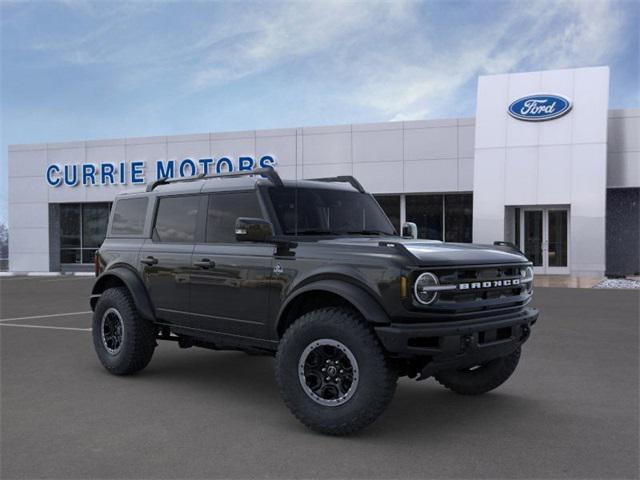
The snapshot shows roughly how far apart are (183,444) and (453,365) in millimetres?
2021

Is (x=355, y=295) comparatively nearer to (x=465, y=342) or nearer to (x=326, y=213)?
(x=465, y=342)

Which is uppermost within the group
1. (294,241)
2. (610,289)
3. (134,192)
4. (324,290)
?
(134,192)

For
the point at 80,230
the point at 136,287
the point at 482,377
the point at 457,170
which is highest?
the point at 457,170

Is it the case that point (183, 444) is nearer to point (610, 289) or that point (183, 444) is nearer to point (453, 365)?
point (453, 365)

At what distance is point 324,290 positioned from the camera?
4.79 meters

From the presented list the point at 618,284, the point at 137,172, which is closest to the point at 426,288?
the point at 618,284

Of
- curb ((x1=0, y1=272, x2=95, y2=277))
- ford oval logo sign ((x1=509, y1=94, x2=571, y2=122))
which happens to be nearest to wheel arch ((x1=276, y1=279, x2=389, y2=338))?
ford oval logo sign ((x1=509, y1=94, x2=571, y2=122))

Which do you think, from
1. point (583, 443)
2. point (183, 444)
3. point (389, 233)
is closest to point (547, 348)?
point (389, 233)

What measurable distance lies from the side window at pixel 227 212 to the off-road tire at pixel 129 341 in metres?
1.35

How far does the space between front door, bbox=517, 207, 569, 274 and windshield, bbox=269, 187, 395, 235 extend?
61.7 ft

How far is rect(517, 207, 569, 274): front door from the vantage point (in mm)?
23469

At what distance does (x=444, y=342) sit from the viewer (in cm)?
439

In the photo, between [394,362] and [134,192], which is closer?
[394,362]

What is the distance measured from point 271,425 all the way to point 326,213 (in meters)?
2.00
